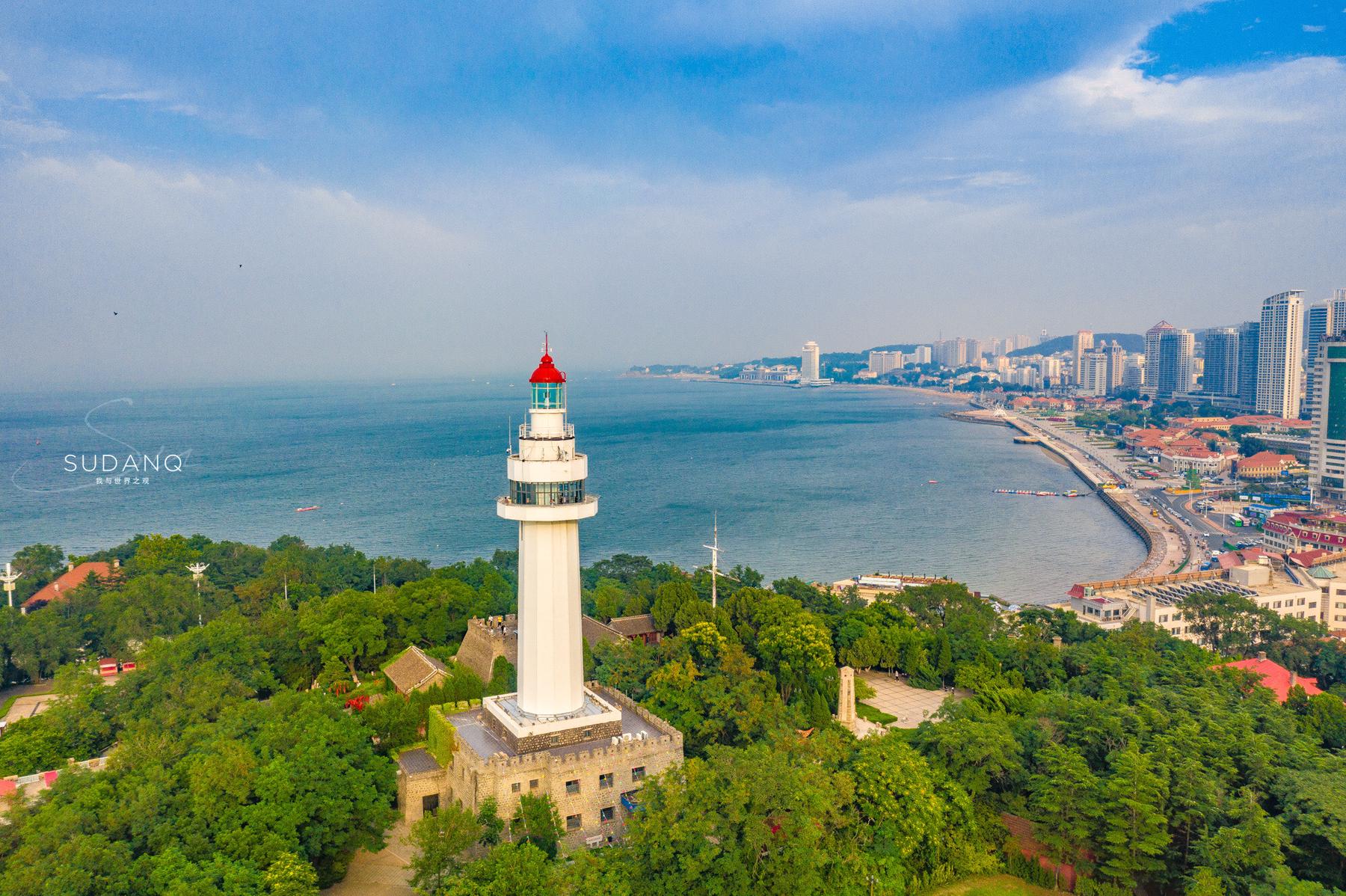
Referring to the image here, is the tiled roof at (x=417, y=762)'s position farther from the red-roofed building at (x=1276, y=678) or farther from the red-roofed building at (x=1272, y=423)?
the red-roofed building at (x=1272, y=423)

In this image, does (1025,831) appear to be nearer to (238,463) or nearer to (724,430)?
(238,463)

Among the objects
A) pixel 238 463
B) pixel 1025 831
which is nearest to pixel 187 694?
pixel 1025 831

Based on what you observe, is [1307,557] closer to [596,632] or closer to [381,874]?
[596,632]

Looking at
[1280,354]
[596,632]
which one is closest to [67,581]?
[596,632]

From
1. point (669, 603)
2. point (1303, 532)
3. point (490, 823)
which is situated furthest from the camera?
point (1303, 532)

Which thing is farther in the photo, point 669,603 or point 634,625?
point 634,625
